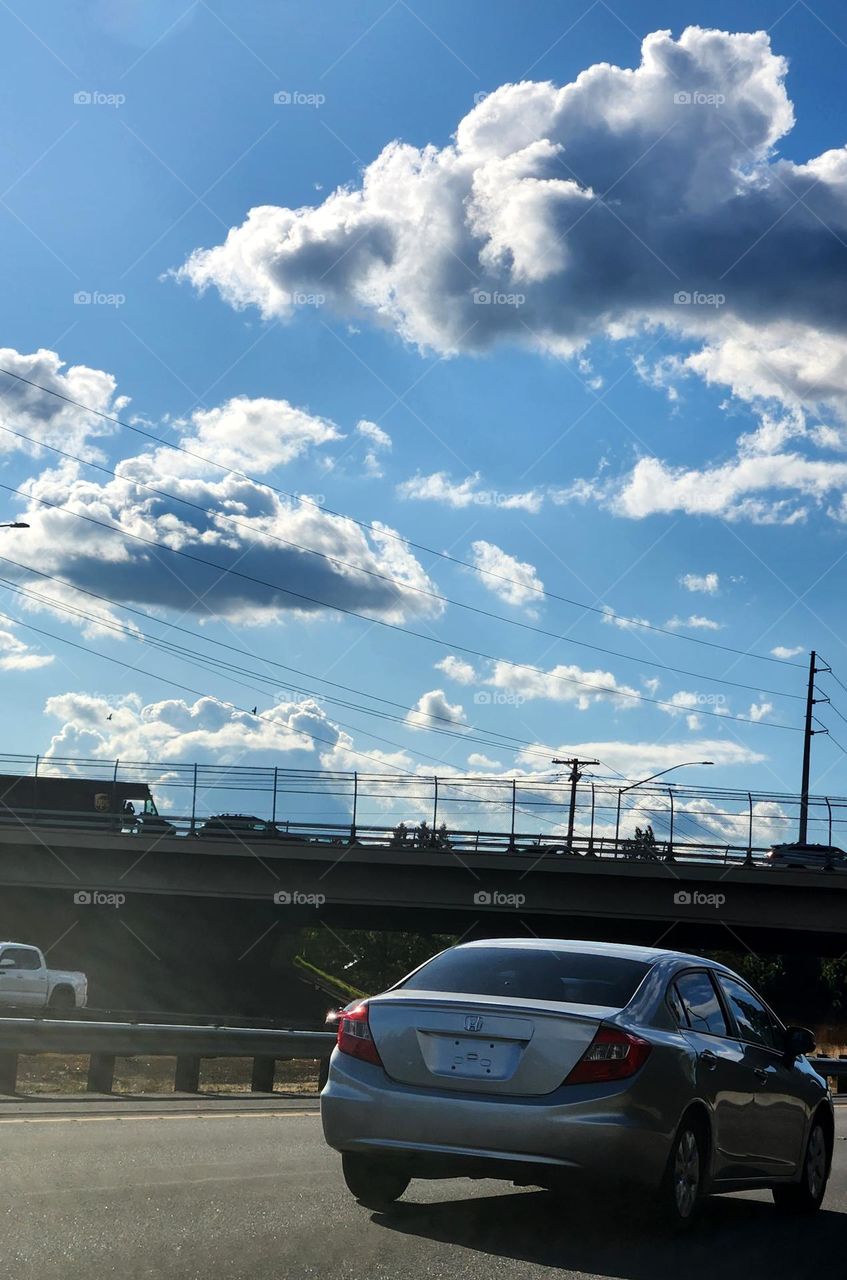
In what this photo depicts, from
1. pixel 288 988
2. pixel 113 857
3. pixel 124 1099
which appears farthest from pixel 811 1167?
pixel 288 988

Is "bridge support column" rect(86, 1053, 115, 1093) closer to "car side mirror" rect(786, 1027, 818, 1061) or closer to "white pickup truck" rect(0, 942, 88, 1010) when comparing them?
"car side mirror" rect(786, 1027, 818, 1061)

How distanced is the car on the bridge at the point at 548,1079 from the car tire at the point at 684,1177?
1 cm

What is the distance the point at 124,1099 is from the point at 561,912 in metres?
29.7

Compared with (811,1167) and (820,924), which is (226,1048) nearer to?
(811,1167)

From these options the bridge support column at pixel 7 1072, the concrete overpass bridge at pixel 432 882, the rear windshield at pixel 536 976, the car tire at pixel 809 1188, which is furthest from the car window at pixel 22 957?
the rear windshield at pixel 536 976

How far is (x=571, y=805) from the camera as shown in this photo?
139ft

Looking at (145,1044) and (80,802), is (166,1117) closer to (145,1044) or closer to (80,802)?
(145,1044)

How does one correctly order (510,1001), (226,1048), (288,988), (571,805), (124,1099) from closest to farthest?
1. (510,1001)
2. (124,1099)
3. (226,1048)
4. (571,805)
5. (288,988)

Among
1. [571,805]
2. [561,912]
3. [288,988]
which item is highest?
[571,805]

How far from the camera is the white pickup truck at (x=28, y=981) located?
2961 cm

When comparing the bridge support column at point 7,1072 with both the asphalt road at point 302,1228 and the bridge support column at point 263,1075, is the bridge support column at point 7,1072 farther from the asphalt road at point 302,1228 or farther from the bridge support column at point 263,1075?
the bridge support column at point 263,1075

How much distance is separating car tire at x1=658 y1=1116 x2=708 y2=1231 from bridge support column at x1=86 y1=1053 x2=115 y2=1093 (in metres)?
8.11

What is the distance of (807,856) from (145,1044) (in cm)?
3525

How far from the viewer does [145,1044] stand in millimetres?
14844
